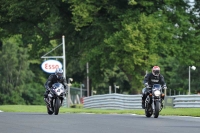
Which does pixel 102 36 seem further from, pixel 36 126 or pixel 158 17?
pixel 36 126

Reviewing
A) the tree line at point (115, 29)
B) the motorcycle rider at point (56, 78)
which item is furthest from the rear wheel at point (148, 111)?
the tree line at point (115, 29)

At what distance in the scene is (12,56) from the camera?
307 ft

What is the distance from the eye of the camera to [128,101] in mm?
41344

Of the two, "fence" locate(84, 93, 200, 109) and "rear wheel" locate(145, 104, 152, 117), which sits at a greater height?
"fence" locate(84, 93, 200, 109)

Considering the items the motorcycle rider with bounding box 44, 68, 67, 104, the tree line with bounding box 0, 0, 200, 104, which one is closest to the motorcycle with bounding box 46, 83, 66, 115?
the motorcycle rider with bounding box 44, 68, 67, 104

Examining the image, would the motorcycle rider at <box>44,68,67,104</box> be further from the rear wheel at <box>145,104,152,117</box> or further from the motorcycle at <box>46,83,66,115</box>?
the rear wheel at <box>145,104,152,117</box>

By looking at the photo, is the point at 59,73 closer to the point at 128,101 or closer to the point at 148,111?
the point at 148,111

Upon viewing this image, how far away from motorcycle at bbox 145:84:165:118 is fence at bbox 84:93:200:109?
10.7 metres

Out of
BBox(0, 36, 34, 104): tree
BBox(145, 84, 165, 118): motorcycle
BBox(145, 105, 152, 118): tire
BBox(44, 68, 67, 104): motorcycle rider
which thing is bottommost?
BBox(145, 105, 152, 118): tire

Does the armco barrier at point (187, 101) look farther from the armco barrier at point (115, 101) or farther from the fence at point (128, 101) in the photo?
the armco barrier at point (115, 101)

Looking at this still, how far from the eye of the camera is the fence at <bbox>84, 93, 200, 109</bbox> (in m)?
35.8

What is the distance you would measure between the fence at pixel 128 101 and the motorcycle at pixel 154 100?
10669mm

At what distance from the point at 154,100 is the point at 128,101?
57.2ft

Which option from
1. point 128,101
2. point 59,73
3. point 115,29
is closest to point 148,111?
point 59,73
